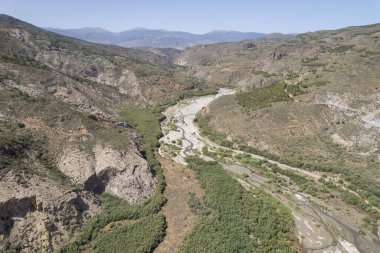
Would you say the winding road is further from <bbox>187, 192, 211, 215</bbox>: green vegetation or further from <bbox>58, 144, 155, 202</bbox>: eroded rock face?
<bbox>58, 144, 155, 202</bbox>: eroded rock face

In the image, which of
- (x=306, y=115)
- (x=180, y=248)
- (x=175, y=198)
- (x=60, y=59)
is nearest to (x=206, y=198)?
(x=175, y=198)

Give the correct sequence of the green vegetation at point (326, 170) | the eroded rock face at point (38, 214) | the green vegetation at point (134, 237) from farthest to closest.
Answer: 1. the green vegetation at point (326, 170)
2. the green vegetation at point (134, 237)
3. the eroded rock face at point (38, 214)

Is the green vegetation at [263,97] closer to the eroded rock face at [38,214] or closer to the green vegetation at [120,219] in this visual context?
the green vegetation at [120,219]

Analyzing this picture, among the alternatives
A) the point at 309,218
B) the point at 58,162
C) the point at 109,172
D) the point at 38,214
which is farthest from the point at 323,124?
the point at 38,214

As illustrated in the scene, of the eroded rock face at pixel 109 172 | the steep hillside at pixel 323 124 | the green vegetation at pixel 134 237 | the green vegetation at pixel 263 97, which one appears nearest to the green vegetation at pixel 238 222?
the green vegetation at pixel 134 237

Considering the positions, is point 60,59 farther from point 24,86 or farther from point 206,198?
point 206,198

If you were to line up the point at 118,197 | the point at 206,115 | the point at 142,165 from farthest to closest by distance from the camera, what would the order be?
1. the point at 206,115
2. the point at 142,165
3. the point at 118,197
